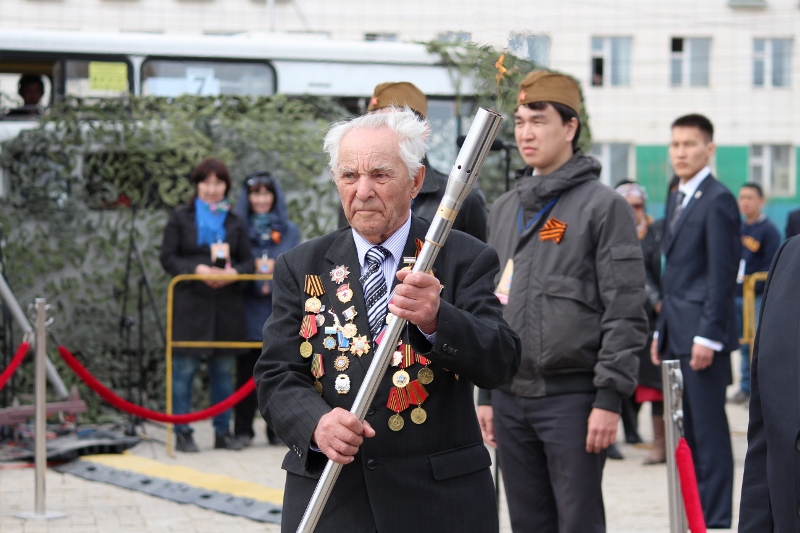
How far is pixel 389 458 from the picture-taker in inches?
139

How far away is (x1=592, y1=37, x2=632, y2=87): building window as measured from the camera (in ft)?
131

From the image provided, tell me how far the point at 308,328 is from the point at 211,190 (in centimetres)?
726

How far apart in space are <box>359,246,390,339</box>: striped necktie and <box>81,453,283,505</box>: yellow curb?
16.2 feet

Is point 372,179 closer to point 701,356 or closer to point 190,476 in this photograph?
point 701,356

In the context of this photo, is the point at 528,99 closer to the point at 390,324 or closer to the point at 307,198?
the point at 390,324

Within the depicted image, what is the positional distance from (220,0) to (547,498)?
112 feet

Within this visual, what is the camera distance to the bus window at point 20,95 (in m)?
12.6

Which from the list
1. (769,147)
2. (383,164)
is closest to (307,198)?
(383,164)

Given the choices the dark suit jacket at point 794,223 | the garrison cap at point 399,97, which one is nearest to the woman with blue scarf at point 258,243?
the garrison cap at point 399,97

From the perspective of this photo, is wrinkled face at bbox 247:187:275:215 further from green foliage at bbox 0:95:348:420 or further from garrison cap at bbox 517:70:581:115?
garrison cap at bbox 517:70:581:115

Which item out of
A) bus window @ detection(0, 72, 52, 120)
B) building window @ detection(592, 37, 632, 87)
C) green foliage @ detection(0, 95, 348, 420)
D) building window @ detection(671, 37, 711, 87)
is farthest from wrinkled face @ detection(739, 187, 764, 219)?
building window @ detection(671, 37, 711, 87)

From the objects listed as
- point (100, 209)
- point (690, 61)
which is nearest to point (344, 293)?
point (100, 209)

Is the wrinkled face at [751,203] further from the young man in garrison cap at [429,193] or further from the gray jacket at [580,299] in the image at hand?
the gray jacket at [580,299]

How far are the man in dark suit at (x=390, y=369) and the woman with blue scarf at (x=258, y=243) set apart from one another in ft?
24.0
